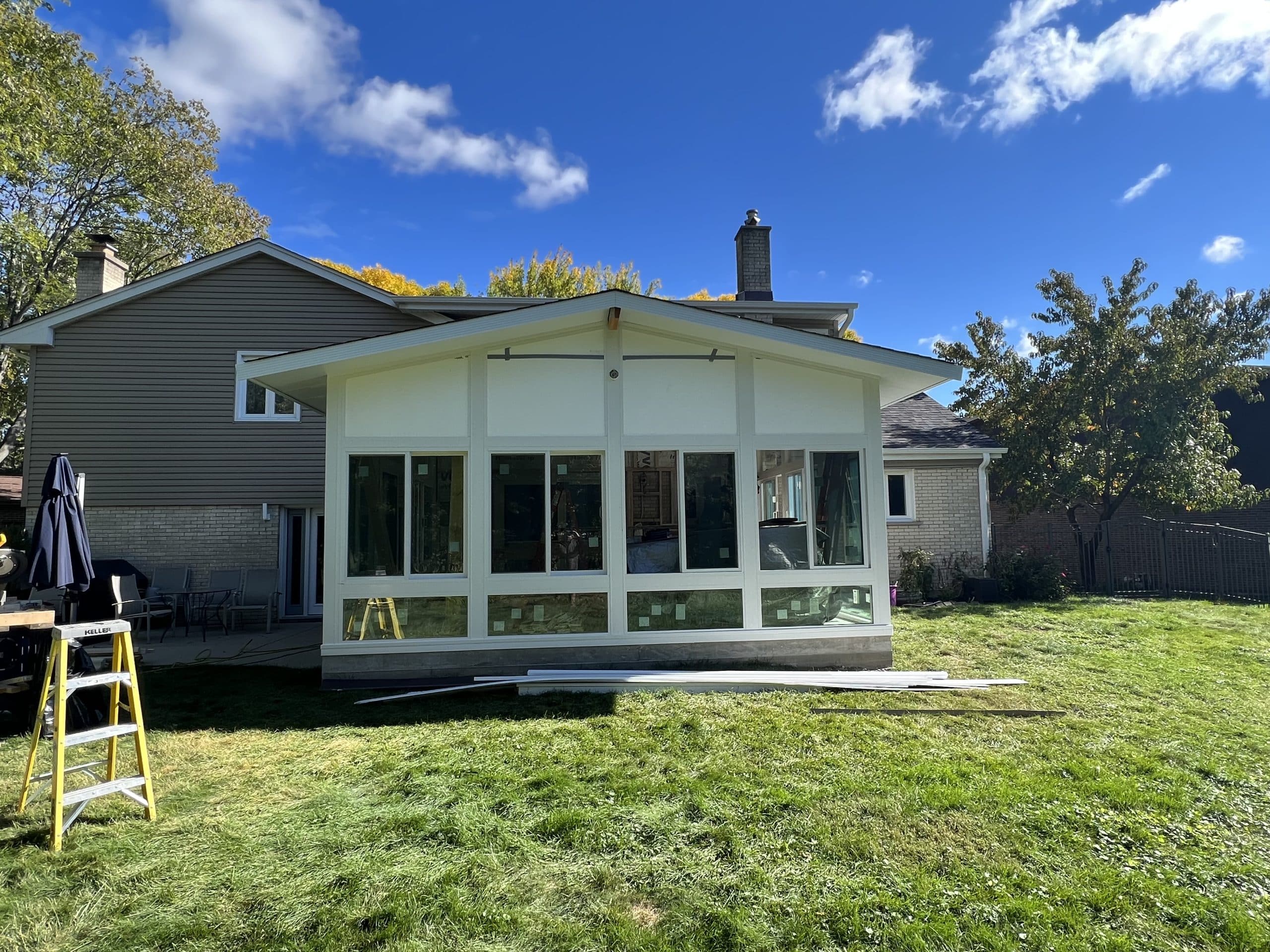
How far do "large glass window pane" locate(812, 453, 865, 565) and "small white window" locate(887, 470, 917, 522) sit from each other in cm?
614

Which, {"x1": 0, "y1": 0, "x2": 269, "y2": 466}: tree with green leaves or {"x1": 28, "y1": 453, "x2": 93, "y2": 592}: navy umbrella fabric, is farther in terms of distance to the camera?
{"x1": 0, "y1": 0, "x2": 269, "y2": 466}: tree with green leaves

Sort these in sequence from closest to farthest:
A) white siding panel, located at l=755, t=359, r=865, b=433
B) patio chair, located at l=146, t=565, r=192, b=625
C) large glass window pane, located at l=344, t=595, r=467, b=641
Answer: large glass window pane, located at l=344, t=595, r=467, b=641, white siding panel, located at l=755, t=359, r=865, b=433, patio chair, located at l=146, t=565, r=192, b=625

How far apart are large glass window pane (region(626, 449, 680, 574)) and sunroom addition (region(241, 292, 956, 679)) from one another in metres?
0.02

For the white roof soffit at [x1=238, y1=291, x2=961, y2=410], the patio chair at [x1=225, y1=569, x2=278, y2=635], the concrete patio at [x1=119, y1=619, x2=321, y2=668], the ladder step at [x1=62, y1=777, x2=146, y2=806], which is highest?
the white roof soffit at [x1=238, y1=291, x2=961, y2=410]

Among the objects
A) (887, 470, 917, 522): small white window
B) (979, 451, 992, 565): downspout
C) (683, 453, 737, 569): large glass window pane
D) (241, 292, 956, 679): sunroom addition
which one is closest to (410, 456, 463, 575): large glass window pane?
(241, 292, 956, 679): sunroom addition

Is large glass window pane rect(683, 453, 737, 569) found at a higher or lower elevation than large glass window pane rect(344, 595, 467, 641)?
higher

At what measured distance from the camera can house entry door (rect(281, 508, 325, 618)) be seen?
1226 centimetres

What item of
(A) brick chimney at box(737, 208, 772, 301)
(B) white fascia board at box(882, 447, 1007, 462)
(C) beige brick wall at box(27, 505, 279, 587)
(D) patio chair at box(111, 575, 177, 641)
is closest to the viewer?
(D) patio chair at box(111, 575, 177, 641)

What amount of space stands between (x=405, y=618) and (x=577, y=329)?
3.41 metres

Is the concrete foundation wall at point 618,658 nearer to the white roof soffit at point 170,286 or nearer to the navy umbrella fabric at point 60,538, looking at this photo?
the navy umbrella fabric at point 60,538

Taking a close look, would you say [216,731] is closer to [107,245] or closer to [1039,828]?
[1039,828]

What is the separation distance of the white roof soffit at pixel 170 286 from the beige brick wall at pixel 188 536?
9.61 ft

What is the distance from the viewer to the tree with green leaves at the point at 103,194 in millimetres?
17312

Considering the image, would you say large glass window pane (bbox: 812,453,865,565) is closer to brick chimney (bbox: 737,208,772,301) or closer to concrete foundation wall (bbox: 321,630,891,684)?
concrete foundation wall (bbox: 321,630,891,684)
